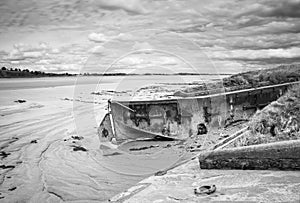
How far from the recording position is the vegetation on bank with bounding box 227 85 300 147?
17.3ft

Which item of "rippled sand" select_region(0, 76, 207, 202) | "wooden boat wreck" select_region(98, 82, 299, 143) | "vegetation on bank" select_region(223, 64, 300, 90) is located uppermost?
"vegetation on bank" select_region(223, 64, 300, 90)

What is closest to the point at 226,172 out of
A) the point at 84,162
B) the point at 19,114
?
the point at 84,162

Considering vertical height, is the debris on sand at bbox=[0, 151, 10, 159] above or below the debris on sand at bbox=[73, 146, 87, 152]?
above

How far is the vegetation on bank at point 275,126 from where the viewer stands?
5260mm

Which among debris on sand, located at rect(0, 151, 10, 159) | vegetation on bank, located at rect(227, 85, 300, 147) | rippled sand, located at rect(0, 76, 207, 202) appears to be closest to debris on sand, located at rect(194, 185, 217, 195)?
vegetation on bank, located at rect(227, 85, 300, 147)

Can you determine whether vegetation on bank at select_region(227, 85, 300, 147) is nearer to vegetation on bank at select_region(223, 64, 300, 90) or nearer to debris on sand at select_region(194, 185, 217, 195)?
debris on sand at select_region(194, 185, 217, 195)

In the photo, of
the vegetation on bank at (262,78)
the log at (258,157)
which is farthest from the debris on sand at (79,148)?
the vegetation on bank at (262,78)

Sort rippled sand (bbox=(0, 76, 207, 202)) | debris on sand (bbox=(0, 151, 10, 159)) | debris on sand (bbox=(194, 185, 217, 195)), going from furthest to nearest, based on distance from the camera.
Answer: debris on sand (bbox=(0, 151, 10, 159)) < rippled sand (bbox=(0, 76, 207, 202)) < debris on sand (bbox=(194, 185, 217, 195))

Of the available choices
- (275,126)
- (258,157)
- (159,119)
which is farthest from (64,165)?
(258,157)

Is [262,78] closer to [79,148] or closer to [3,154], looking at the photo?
[79,148]

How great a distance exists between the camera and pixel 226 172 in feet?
12.1

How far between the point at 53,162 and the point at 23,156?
1141 mm

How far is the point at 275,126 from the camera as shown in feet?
18.6

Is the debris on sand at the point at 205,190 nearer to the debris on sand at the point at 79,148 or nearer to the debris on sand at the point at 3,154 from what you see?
the debris on sand at the point at 79,148
